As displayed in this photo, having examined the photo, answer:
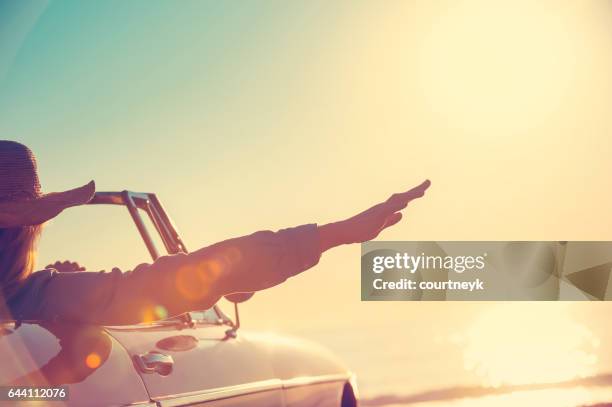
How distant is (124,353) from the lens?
10.3 feet

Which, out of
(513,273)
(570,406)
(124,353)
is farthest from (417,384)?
(124,353)

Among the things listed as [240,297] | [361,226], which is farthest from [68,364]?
[240,297]

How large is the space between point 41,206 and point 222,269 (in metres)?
0.44

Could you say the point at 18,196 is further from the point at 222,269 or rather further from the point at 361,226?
the point at 361,226

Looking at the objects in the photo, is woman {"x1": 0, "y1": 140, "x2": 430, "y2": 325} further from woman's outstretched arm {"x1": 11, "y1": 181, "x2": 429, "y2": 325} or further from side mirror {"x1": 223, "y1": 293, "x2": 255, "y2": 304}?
side mirror {"x1": 223, "y1": 293, "x2": 255, "y2": 304}

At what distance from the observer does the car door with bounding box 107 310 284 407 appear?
10.6 feet

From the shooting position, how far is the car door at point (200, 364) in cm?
324

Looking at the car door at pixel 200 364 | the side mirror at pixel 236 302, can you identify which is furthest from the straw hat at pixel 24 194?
the side mirror at pixel 236 302

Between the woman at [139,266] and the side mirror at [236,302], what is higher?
the woman at [139,266]

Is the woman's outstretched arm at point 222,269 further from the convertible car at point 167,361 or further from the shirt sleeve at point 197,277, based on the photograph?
the convertible car at point 167,361

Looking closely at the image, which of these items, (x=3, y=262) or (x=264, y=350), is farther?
(x=264, y=350)

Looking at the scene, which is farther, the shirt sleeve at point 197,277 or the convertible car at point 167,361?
the convertible car at point 167,361

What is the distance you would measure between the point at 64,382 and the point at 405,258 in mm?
11811

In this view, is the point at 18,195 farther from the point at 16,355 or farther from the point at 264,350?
the point at 264,350
